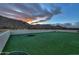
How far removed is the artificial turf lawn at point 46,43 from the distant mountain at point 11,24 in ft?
0.34

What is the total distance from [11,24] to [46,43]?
0.41m

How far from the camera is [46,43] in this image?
1835mm

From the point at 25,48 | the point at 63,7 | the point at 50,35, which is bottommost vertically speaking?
the point at 25,48

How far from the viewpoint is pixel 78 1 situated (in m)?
1.86

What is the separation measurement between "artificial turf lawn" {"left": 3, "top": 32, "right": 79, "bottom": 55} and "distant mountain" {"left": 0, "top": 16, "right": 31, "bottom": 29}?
0.10m

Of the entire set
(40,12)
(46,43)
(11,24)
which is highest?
(40,12)

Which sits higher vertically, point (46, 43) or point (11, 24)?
point (11, 24)

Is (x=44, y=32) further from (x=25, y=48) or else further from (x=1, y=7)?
(x=1, y=7)

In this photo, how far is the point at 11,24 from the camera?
186 cm

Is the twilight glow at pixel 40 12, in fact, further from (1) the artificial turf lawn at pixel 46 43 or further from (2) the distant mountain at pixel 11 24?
(1) the artificial turf lawn at pixel 46 43

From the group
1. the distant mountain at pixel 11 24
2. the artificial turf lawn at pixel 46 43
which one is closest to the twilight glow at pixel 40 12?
the distant mountain at pixel 11 24
